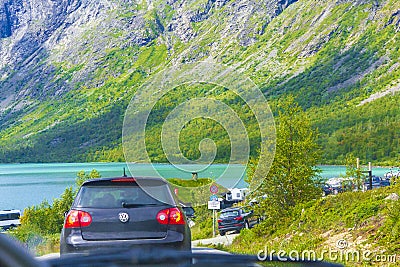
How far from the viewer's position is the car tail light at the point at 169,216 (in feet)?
27.8

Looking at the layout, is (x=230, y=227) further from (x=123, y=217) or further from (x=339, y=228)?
(x=123, y=217)

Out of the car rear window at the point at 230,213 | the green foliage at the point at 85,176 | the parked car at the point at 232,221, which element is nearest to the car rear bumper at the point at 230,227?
the parked car at the point at 232,221

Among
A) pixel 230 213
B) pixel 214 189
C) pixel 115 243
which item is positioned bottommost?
pixel 115 243

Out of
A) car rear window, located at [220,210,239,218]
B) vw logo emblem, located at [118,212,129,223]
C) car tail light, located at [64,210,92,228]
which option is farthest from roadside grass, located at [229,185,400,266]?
car rear window, located at [220,210,239,218]

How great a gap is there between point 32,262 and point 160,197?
7.26 meters

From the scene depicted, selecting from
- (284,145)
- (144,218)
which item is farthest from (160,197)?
(284,145)

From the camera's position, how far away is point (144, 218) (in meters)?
8.38

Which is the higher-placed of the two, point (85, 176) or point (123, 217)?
point (85, 176)

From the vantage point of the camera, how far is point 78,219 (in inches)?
Result: 333

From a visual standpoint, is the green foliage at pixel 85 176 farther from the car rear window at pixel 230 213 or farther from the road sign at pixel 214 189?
the road sign at pixel 214 189

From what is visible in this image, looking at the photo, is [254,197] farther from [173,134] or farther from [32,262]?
[32,262]

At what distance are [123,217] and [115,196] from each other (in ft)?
1.35

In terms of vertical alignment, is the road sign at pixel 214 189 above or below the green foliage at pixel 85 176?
below

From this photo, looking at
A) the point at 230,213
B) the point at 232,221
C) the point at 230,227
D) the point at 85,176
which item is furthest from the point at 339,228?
the point at 85,176
